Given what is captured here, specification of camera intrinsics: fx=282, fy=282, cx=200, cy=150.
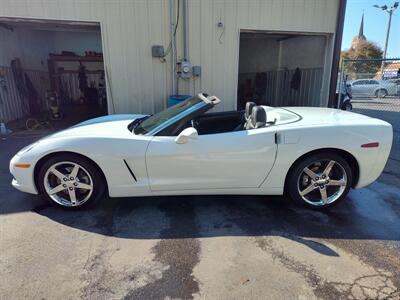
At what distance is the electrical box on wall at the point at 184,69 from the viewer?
683cm

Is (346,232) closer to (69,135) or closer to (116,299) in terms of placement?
(116,299)

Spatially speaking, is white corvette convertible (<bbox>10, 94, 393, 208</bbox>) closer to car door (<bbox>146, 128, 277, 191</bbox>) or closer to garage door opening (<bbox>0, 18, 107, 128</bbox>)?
car door (<bbox>146, 128, 277, 191</bbox>)

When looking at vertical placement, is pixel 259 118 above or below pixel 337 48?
below

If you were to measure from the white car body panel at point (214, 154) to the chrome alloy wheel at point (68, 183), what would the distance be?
0.54 ft

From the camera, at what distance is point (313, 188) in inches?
122

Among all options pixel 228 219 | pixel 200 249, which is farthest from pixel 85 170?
pixel 228 219

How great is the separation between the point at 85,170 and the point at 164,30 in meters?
4.85

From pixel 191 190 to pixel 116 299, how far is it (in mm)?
1329

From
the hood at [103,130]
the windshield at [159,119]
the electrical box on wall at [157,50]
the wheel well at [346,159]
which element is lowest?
the wheel well at [346,159]

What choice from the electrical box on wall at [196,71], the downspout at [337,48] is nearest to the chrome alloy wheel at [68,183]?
the electrical box on wall at [196,71]

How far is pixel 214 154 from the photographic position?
286 centimetres

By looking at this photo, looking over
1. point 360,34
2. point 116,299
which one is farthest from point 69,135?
point 360,34

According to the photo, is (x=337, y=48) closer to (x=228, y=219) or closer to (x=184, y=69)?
(x=184, y=69)

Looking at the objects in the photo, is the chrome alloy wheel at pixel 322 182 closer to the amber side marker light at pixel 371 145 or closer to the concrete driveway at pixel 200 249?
the concrete driveway at pixel 200 249
